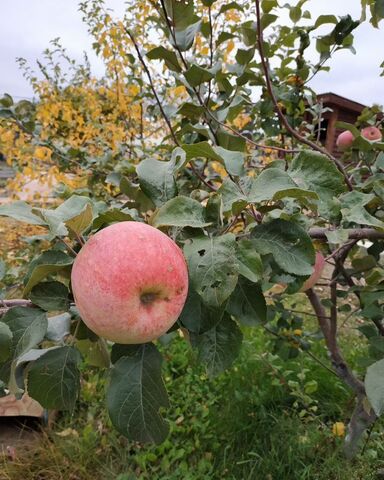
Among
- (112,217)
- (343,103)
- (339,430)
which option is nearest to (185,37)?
(112,217)

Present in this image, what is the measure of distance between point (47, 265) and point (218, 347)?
1.03 ft

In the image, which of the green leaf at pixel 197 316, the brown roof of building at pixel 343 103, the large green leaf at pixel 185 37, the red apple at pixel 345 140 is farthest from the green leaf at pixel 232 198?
the brown roof of building at pixel 343 103

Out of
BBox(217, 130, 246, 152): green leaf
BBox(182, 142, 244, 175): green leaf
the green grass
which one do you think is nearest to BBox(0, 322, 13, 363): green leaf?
BBox(182, 142, 244, 175): green leaf

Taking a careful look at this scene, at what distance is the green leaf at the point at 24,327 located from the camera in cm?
62

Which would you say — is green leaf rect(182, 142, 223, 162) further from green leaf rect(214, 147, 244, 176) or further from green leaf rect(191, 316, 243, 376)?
green leaf rect(191, 316, 243, 376)

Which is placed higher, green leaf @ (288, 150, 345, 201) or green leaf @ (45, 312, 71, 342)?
green leaf @ (288, 150, 345, 201)

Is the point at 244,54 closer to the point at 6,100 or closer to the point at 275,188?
the point at 275,188

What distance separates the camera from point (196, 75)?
3.31 ft

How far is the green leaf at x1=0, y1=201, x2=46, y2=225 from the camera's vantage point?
1.90 ft

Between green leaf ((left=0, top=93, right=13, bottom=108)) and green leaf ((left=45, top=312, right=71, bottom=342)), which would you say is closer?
green leaf ((left=45, top=312, right=71, bottom=342))

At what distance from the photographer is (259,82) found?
4.53 ft

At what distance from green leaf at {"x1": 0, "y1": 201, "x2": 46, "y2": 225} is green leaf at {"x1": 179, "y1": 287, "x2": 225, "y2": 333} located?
24 cm

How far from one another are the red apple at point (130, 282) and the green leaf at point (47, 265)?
0.15ft

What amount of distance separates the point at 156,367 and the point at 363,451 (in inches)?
45.5
